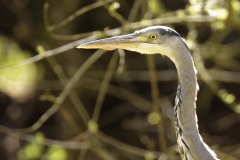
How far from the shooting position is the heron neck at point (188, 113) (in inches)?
91.9

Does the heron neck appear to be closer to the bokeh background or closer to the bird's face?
the bird's face

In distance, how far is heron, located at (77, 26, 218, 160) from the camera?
233cm

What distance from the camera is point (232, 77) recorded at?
4.87m

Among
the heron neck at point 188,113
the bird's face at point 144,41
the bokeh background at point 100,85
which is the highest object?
the bokeh background at point 100,85

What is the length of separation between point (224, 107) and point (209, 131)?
335mm

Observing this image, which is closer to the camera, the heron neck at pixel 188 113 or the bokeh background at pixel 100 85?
the heron neck at pixel 188 113

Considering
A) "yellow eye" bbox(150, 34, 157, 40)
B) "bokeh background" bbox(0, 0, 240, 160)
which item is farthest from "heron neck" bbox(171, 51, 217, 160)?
Answer: "bokeh background" bbox(0, 0, 240, 160)

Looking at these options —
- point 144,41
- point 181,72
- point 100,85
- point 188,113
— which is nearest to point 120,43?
point 144,41

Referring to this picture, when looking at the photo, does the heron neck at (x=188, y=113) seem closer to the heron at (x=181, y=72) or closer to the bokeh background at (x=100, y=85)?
the heron at (x=181, y=72)

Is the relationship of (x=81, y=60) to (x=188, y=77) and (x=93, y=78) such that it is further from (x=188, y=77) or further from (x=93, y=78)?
(x=188, y=77)

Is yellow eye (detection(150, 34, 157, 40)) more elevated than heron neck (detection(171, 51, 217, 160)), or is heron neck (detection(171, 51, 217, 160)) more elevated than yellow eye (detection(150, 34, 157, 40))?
yellow eye (detection(150, 34, 157, 40))

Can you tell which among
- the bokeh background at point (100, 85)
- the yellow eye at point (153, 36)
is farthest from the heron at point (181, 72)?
the bokeh background at point (100, 85)

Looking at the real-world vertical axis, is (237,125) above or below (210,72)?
above

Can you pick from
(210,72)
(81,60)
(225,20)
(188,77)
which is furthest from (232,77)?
(188,77)
